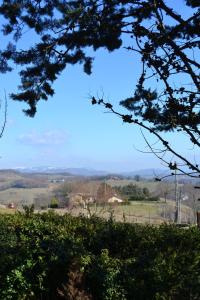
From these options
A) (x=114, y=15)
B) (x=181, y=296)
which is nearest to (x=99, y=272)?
(x=181, y=296)

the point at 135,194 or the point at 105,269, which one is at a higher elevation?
the point at 135,194

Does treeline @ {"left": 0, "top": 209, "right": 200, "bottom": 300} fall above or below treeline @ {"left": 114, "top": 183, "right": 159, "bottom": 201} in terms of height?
below

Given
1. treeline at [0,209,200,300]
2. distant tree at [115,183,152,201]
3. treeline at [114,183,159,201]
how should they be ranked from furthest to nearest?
distant tree at [115,183,152,201], treeline at [114,183,159,201], treeline at [0,209,200,300]

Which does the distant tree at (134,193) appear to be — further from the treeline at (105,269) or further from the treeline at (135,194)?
the treeline at (105,269)

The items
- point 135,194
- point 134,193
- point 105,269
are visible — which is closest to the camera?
point 105,269

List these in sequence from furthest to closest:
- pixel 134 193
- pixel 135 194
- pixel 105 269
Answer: pixel 134 193
pixel 135 194
pixel 105 269

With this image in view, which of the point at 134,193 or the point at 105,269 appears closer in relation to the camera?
the point at 105,269

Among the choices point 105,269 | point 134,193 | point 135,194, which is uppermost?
point 134,193

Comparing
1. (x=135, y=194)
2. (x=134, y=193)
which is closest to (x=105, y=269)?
(x=135, y=194)

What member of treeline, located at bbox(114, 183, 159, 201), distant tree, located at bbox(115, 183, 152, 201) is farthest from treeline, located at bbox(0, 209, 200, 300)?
distant tree, located at bbox(115, 183, 152, 201)

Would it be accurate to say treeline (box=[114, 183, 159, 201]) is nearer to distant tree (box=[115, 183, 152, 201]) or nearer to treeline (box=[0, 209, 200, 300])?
distant tree (box=[115, 183, 152, 201])

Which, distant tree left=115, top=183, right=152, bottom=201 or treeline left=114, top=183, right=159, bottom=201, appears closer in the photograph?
treeline left=114, top=183, right=159, bottom=201

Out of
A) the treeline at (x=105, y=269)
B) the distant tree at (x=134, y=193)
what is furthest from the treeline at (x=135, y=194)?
the treeline at (x=105, y=269)

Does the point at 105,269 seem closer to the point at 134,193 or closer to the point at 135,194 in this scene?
the point at 135,194
